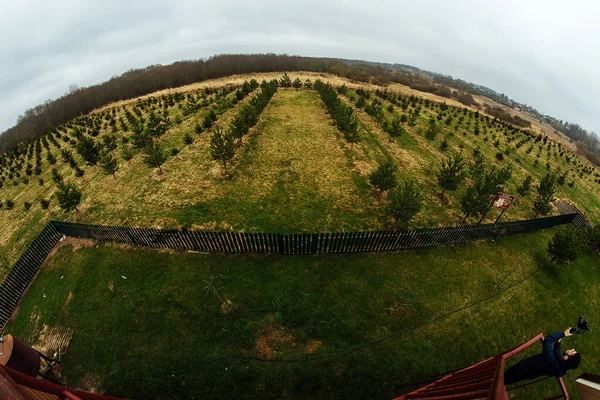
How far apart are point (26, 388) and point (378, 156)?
23888mm

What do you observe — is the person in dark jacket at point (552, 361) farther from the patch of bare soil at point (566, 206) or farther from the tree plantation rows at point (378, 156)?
the patch of bare soil at point (566, 206)

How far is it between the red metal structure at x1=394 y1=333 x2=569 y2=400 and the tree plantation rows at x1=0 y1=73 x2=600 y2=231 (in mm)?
9034

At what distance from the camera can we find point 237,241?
496 inches

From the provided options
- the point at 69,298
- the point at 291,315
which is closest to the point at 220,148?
the point at 69,298

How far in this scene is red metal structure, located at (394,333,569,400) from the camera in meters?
3.62

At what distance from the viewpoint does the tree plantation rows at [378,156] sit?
1666 cm

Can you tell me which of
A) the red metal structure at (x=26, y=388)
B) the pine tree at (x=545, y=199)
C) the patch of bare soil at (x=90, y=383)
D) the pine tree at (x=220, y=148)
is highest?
the pine tree at (x=220, y=148)

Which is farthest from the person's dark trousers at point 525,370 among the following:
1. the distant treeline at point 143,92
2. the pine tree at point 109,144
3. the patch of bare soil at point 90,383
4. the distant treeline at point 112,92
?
the distant treeline at point 143,92

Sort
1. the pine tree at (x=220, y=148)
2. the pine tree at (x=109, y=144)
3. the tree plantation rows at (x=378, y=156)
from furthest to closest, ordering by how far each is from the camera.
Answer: the pine tree at (x=109, y=144) → the pine tree at (x=220, y=148) → the tree plantation rows at (x=378, y=156)

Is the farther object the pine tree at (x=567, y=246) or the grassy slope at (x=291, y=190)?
the grassy slope at (x=291, y=190)

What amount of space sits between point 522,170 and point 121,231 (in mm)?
36680

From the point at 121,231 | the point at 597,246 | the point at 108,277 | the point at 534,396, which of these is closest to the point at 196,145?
the point at 121,231

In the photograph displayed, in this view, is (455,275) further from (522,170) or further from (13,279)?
(522,170)

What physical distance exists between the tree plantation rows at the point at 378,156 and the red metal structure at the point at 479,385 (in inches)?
356
